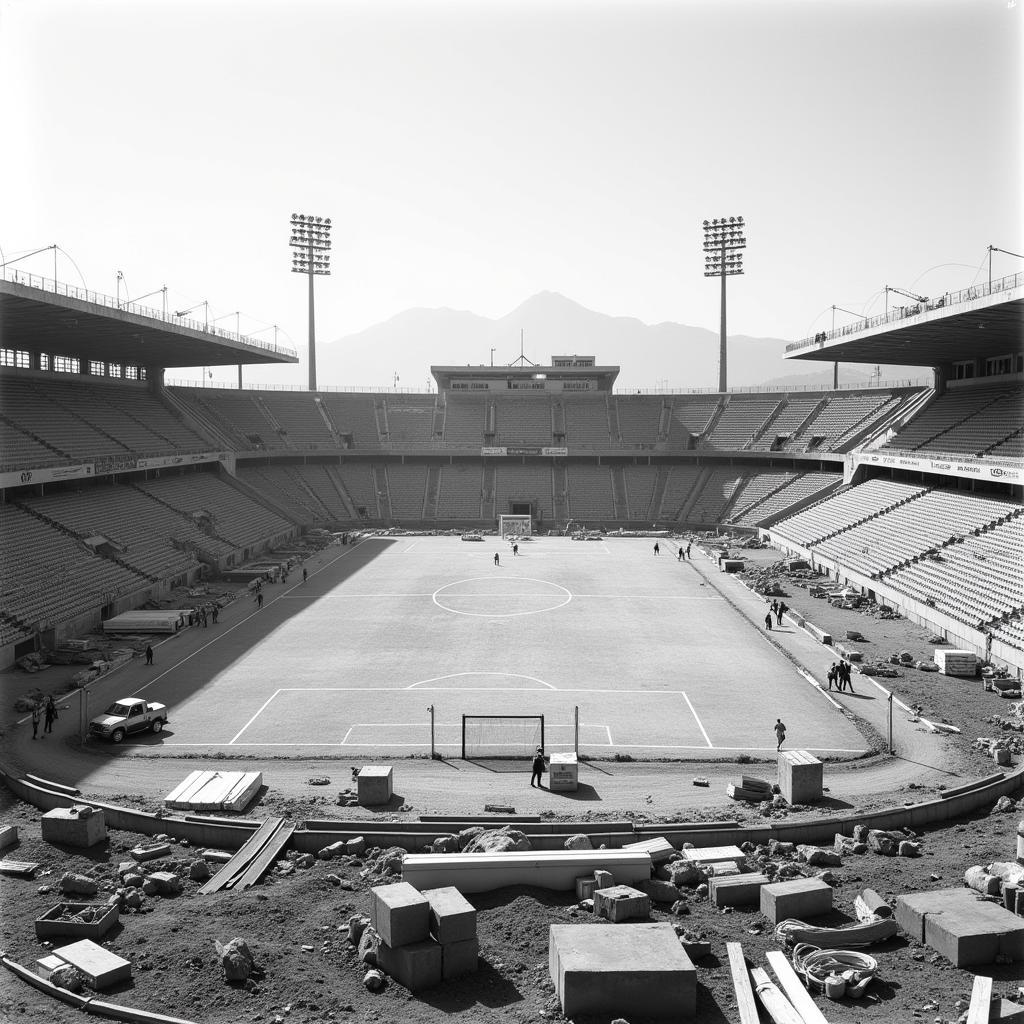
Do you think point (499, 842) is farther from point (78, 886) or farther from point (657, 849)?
point (78, 886)

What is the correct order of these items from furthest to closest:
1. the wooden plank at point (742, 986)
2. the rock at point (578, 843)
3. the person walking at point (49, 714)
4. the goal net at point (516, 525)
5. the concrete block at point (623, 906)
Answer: the goal net at point (516, 525)
the person walking at point (49, 714)
the rock at point (578, 843)
the concrete block at point (623, 906)
the wooden plank at point (742, 986)

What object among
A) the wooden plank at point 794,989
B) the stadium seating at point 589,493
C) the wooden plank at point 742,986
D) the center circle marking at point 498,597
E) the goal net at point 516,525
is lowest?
the wooden plank at point 742,986

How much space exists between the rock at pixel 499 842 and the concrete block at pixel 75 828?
8173 millimetres

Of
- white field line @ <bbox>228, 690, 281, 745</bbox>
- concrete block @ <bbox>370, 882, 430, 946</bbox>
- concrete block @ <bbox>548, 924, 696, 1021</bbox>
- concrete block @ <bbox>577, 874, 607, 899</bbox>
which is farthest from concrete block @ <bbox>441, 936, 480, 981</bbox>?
white field line @ <bbox>228, 690, 281, 745</bbox>

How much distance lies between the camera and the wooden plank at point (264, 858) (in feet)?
59.9

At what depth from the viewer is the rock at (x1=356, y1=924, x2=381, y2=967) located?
1498cm

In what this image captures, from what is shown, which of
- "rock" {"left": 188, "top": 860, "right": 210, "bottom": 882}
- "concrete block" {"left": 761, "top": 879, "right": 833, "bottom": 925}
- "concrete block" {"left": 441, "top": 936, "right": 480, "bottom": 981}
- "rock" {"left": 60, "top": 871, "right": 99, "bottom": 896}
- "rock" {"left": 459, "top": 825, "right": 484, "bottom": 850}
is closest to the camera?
"concrete block" {"left": 441, "top": 936, "right": 480, "bottom": 981}

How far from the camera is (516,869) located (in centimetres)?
1744

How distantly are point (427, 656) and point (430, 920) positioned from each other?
992 inches

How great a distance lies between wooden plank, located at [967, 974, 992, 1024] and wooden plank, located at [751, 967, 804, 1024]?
2.35 metres

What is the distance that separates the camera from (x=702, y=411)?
9850 cm

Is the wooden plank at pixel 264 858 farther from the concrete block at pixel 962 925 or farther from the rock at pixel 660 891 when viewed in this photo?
the concrete block at pixel 962 925

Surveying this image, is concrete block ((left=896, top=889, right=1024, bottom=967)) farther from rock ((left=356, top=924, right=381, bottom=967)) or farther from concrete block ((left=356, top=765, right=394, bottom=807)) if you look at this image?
concrete block ((left=356, top=765, right=394, bottom=807))

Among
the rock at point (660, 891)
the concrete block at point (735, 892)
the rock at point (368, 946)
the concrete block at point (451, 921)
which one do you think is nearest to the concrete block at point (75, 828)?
the rock at point (368, 946)
